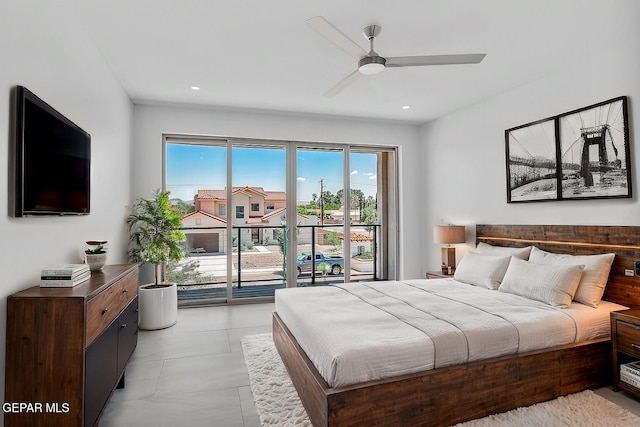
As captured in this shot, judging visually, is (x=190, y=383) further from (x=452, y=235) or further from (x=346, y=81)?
(x=452, y=235)

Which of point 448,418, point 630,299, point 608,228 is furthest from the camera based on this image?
point 608,228

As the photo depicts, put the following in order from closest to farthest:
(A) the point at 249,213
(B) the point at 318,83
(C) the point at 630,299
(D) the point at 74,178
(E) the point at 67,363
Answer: (E) the point at 67,363 → (D) the point at 74,178 → (C) the point at 630,299 → (B) the point at 318,83 → (A) the point at 249,213

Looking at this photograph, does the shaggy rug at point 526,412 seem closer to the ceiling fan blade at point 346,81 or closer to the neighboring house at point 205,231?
the ceiling fan blade at point 346,81

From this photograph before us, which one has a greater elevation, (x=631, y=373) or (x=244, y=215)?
(x=244, y=215)

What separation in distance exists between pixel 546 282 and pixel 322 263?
333 cm

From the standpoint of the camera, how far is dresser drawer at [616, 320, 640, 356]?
7.82 ft

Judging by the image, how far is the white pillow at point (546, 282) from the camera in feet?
9.36

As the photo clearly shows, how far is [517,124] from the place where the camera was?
4.08 m

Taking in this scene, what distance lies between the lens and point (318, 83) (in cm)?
403

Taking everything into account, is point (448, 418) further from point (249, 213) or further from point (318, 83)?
point (249, 213)

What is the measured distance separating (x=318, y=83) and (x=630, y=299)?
11.9 ft

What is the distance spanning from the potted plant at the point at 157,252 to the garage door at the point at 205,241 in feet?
2.70

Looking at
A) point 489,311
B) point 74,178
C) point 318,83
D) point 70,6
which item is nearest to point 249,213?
point 318,83

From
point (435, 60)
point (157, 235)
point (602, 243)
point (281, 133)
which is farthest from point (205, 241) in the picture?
point (602, 243)
